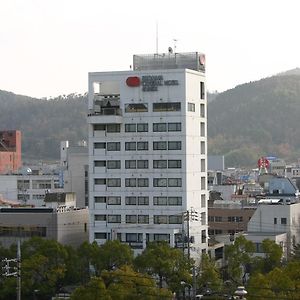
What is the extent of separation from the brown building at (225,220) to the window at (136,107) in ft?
48.2

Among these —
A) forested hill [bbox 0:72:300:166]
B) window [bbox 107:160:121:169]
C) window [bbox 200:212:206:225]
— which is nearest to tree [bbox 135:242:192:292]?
window [bbox 107:160:121:169]

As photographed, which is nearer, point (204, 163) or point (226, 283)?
point (226, 283)

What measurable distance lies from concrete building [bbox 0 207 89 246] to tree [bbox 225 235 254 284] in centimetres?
1092

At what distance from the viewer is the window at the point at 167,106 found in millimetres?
49125

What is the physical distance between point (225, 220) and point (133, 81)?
659 inches

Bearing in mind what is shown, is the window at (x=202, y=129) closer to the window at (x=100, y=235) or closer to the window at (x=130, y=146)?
the window at (x=130, y=146)

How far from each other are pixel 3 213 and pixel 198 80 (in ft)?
45.9

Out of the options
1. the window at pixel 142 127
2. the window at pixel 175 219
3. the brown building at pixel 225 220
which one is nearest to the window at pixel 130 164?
the window at pixel 142 127

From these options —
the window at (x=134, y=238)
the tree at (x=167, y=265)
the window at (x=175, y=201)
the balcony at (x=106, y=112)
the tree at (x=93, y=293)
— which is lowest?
the tree at (x=93, y=293)

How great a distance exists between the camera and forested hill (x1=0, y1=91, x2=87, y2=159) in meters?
178

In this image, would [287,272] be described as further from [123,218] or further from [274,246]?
[123,218]

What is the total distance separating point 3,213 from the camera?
169 feet

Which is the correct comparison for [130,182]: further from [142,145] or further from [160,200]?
[142,145]

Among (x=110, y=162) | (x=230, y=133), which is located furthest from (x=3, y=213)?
(x=230, y=133)
